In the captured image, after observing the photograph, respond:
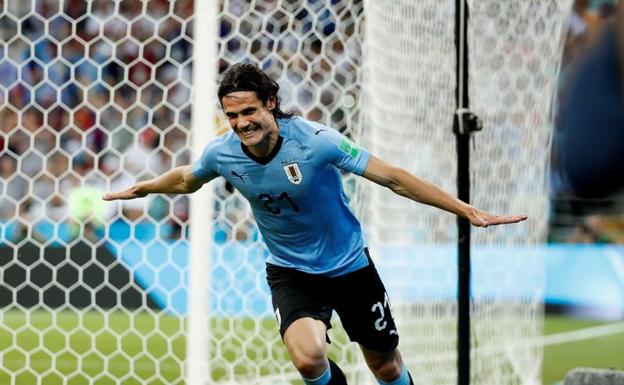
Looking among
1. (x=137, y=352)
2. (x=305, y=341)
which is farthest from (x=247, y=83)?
(x=137, y=352)

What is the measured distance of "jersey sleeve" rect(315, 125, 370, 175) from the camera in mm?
4414

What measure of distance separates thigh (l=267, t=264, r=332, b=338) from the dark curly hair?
733mm

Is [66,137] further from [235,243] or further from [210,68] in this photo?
[210,68]

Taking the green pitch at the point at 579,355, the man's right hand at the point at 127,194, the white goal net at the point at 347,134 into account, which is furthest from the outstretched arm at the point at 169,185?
the green pitch at the point at 579,355

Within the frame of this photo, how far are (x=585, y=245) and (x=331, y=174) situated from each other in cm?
842

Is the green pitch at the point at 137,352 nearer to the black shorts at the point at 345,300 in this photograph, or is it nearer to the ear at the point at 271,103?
the black shorts at the point at 345,300

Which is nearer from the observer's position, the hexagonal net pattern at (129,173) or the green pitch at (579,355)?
the hexagonal net pattern at (129,173)

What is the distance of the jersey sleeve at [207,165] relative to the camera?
14.9 feet

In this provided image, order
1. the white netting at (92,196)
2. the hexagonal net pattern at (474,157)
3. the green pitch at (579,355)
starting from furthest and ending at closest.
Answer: the green pitch at (579,355) < the white netting at (92,196) < the hexagonal net pattern at (474,157)

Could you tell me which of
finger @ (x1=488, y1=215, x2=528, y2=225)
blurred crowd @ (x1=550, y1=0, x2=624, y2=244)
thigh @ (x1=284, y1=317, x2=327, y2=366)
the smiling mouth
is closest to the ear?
the smiling mouth

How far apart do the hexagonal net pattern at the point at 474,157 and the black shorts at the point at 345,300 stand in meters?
1.50

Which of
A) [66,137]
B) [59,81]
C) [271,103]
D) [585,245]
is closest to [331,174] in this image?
[271,103]

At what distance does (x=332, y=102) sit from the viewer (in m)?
6.80

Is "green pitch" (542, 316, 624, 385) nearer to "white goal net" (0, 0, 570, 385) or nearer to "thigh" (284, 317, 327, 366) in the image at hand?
"white goal net" (0, 0, 570, 385)
